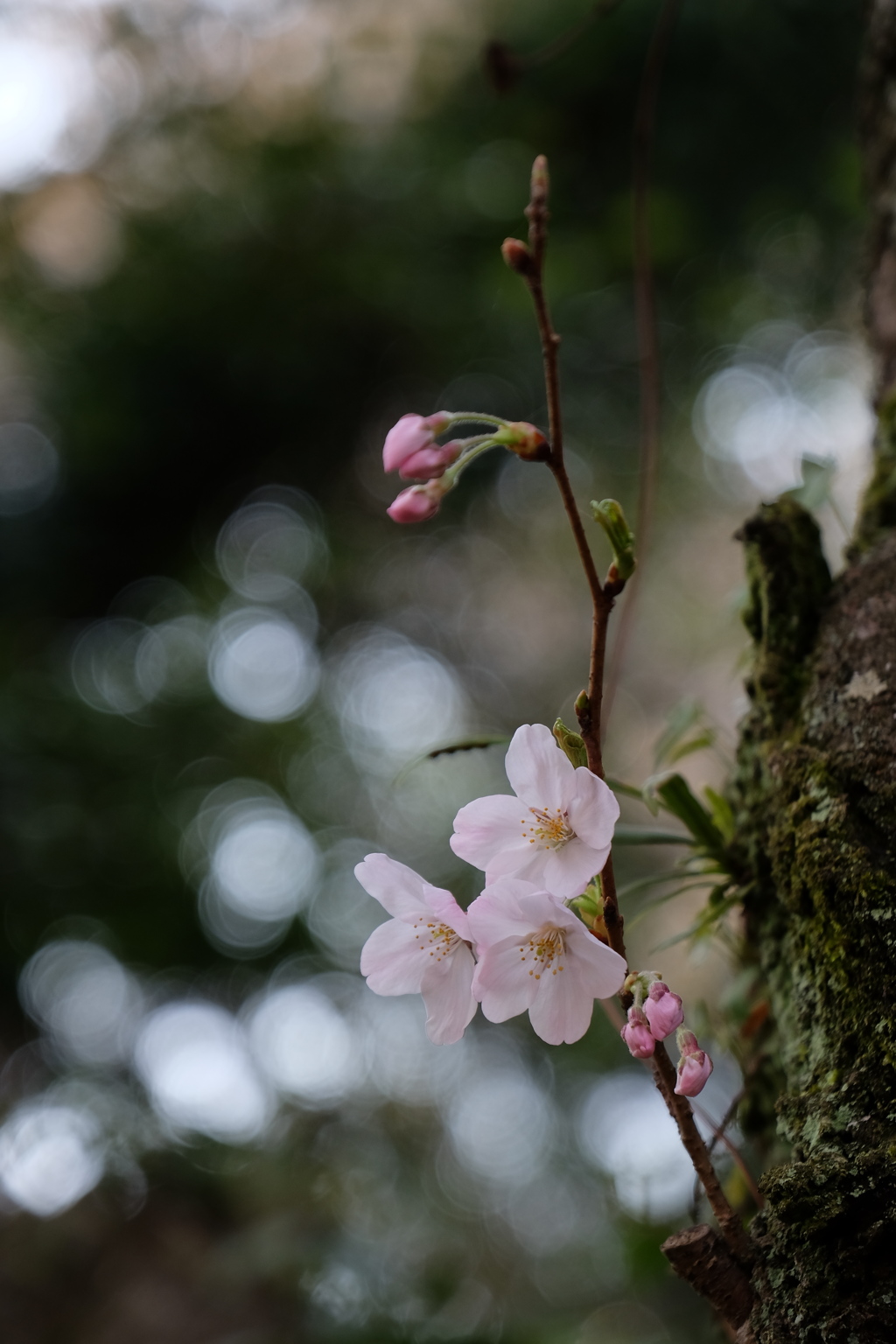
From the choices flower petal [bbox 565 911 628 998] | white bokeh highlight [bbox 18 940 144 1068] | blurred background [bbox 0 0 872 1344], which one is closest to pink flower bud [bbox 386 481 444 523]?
flower petal [bbox 565 911 628 998]

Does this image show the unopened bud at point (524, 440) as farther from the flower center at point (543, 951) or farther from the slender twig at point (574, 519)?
the flower center at point (543, 951)

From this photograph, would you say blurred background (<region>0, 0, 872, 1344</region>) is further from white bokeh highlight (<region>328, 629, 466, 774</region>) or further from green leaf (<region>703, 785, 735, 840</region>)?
green leaf (<region>703, 785, 735, 840</region>)

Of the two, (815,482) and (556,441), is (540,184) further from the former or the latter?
(815,482)

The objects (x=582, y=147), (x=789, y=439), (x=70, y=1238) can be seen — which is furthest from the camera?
(x=789, y=439)

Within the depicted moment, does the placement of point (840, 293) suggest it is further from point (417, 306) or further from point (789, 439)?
point (417, 306)

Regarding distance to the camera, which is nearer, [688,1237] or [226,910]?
[688,1237]

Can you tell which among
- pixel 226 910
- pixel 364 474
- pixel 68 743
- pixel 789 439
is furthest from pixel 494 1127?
pixel 789 439

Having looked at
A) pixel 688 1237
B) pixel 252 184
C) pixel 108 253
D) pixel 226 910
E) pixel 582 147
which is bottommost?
pixel 688 1237
